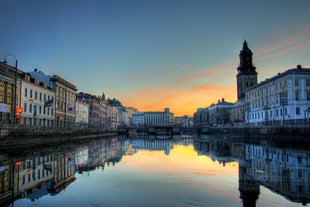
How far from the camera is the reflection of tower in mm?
11473

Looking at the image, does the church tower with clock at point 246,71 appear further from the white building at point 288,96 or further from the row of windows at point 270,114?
the white building at point 288,96

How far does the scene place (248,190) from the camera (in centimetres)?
1368

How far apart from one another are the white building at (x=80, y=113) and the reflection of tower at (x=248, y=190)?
300 ft

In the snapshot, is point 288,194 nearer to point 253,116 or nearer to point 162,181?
point 162,181

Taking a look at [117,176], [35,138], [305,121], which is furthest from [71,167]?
[305,121]

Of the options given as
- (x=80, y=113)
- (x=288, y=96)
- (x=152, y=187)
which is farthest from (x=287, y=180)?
(x=80, y=113)

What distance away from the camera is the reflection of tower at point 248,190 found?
452 inches

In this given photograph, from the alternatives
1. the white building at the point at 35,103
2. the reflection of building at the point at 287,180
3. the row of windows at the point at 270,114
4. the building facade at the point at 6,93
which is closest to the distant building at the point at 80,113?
the white building at the point at 35,103

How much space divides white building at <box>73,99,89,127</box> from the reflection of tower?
9152 centimetres

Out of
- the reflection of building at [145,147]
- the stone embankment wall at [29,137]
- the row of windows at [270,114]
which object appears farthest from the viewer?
the row of windows at [270,114]

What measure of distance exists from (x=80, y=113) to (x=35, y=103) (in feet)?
149

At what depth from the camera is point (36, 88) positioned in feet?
221

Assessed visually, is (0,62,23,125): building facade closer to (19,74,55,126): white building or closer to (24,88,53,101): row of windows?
(19,74,55,126): white building

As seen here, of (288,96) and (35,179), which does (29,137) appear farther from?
(288,96)
